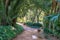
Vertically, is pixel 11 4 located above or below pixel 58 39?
above

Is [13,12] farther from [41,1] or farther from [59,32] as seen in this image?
[41,1]

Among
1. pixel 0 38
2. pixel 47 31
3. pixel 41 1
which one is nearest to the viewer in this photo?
pixel 0 38

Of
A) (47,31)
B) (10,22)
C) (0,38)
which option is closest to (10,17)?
(10,22)

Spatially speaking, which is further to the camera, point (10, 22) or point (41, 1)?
point (41, 1)

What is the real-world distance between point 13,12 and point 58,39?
5172 millimetres

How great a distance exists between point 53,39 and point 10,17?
479 cm

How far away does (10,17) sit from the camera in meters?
14.6

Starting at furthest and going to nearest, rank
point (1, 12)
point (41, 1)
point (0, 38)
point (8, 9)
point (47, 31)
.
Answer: point (41, 1) → point (47, 31) → point (8, 9) → point (1, 12) → point (0, 38)

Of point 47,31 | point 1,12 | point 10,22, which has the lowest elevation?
point 47,31

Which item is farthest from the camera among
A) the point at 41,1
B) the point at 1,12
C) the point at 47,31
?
the point at 41,1

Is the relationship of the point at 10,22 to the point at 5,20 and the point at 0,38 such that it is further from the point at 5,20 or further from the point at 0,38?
the point at 0,38

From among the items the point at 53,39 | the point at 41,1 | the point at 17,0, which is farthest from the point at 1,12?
the point at 41,1

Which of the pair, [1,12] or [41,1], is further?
[41,1]

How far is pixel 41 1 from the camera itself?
20.3m
